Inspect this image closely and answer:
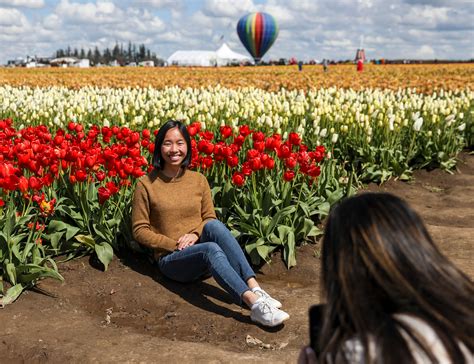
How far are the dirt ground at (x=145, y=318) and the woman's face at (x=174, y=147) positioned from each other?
96 cm

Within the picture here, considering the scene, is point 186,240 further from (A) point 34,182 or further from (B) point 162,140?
(A) point 34,182

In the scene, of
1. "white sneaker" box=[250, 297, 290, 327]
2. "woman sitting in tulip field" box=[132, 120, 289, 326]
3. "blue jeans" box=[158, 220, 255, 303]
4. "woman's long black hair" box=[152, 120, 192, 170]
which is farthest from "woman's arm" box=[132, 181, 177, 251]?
"white sneaker" box=[250, 297, 290, 327]

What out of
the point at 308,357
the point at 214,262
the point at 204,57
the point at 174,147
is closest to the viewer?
the point at 308,357

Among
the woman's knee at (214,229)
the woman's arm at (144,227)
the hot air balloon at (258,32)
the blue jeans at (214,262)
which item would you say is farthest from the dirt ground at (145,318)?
the hot air balloon at (258,32)

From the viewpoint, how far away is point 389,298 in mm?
1686

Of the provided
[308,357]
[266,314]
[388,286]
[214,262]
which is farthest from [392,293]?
[214,262]

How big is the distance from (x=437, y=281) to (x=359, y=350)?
267 mm

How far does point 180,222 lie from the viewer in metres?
4.91

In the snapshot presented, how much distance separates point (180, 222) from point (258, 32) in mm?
63243

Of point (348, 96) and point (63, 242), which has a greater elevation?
point (348, 96)

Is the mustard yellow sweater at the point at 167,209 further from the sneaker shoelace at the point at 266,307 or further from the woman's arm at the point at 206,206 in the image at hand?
the sneaker shoelace at the point at 266,307

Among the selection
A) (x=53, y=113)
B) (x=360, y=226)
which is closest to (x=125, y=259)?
(x=360, y=226)

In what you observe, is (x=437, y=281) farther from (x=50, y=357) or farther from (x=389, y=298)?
(x=50, y=357)

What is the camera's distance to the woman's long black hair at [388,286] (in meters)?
1.63
